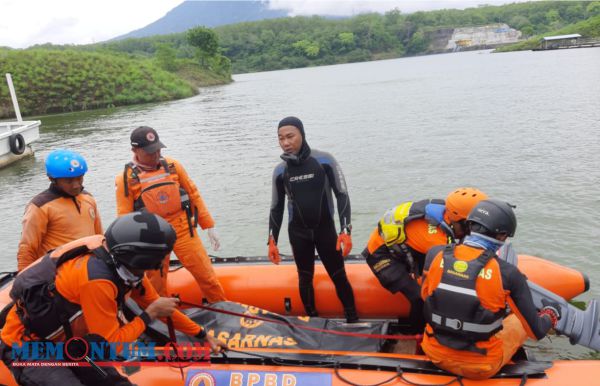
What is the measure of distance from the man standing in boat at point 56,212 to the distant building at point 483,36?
301 ft

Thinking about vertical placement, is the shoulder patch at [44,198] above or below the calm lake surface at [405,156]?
above

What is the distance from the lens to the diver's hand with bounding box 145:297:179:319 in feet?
7.37

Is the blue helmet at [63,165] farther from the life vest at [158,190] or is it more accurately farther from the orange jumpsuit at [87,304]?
the orange jumpsuit at [87,304]

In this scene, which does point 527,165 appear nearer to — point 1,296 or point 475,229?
point 475,229

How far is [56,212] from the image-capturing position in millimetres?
3314

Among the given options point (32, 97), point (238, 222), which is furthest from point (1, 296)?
point (32, 97)

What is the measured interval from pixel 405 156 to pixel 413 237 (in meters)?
8.65

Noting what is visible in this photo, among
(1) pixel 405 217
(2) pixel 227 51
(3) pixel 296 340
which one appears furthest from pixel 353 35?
(3) pixel 296 340

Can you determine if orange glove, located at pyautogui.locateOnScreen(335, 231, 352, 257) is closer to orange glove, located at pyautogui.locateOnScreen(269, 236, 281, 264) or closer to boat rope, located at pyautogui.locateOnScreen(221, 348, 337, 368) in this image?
orange glove, located at pyautogui.locateOnScreen(269, 236, 281, 264)

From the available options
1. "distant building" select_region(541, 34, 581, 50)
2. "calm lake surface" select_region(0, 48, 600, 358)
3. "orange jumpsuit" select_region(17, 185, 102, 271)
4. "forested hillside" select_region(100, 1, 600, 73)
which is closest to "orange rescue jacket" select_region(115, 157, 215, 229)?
"orange jumpsuit" select_region(17, 185, 102, 271)

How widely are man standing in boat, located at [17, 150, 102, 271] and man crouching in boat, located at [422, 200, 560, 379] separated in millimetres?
2386

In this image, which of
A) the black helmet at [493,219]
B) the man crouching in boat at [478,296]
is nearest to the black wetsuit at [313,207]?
the man crouching in boat at [478,296]

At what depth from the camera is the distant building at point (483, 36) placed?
84875 mm

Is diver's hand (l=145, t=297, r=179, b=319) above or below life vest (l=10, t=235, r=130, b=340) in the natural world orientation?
below
